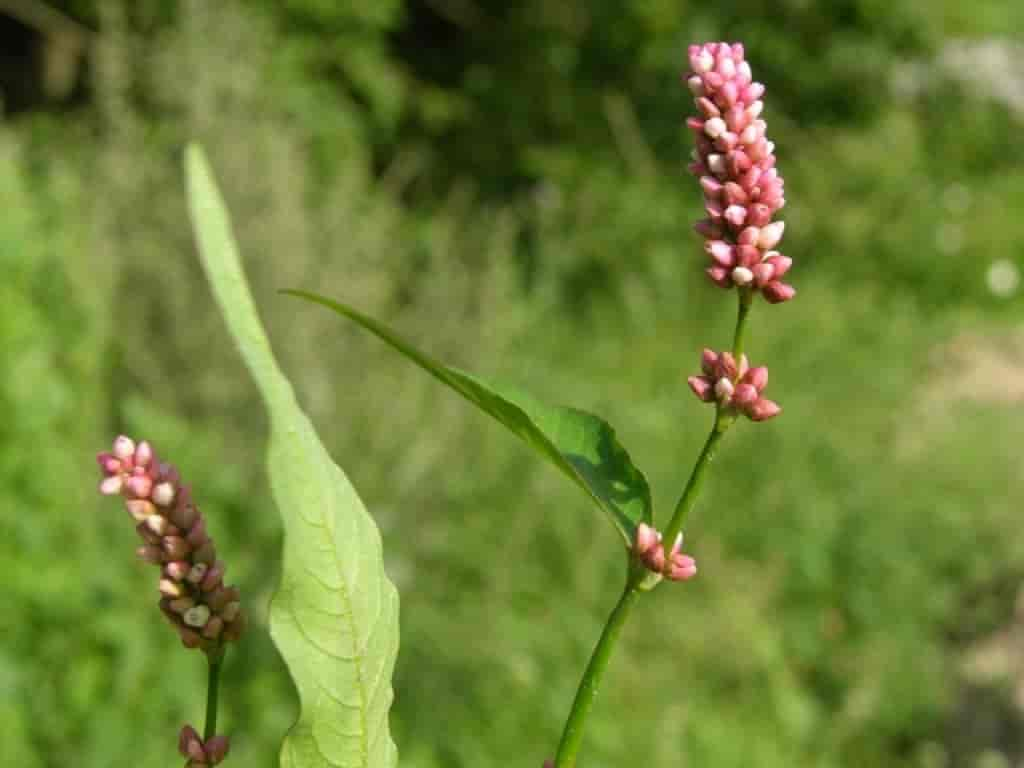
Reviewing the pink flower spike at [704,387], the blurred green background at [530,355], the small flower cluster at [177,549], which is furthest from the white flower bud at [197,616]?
the blurred green background at [530,355]

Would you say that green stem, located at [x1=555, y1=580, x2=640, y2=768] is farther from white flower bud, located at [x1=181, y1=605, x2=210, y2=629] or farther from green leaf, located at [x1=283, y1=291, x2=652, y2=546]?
white flower bud, located at [x1=181, y1=605, x2=210, y2=629]

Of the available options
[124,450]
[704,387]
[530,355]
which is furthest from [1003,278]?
[124,450]

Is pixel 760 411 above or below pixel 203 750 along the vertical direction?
above

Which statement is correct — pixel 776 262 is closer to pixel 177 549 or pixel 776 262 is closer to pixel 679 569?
pixel 679 569

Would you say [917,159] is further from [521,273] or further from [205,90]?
[205,90]

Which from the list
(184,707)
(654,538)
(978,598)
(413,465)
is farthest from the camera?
(978,598)

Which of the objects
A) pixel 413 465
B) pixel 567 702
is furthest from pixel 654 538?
pixel 413 465

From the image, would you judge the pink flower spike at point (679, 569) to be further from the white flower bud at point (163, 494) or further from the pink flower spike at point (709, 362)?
the white flower bud at point (163, 494)
